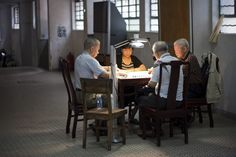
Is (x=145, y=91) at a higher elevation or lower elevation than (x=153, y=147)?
higher

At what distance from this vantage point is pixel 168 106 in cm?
546

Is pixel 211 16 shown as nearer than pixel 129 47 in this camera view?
No

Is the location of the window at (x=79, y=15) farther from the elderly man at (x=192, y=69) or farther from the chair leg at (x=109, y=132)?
the chair leg at (x=109, y=132)

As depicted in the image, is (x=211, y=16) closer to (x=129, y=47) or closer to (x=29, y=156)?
(x=129, y=47)

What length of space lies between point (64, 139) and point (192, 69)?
6.20 ft

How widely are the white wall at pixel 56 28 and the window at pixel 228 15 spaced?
8.57 m

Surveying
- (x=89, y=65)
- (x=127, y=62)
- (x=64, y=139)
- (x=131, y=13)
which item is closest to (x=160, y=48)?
(x=89, y=65)

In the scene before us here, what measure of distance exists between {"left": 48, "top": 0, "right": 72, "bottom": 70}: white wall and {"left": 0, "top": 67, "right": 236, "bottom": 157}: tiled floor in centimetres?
634

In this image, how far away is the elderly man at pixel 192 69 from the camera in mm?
6180

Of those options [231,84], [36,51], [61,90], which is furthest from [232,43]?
[36,51]

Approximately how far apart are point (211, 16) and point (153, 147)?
2770mm

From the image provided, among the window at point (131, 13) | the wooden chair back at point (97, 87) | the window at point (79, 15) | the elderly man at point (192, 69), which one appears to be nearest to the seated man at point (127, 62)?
the elderly man at point (192, 69)

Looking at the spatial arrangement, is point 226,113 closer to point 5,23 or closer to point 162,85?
point 162,85

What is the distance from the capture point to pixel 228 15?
7090mm
